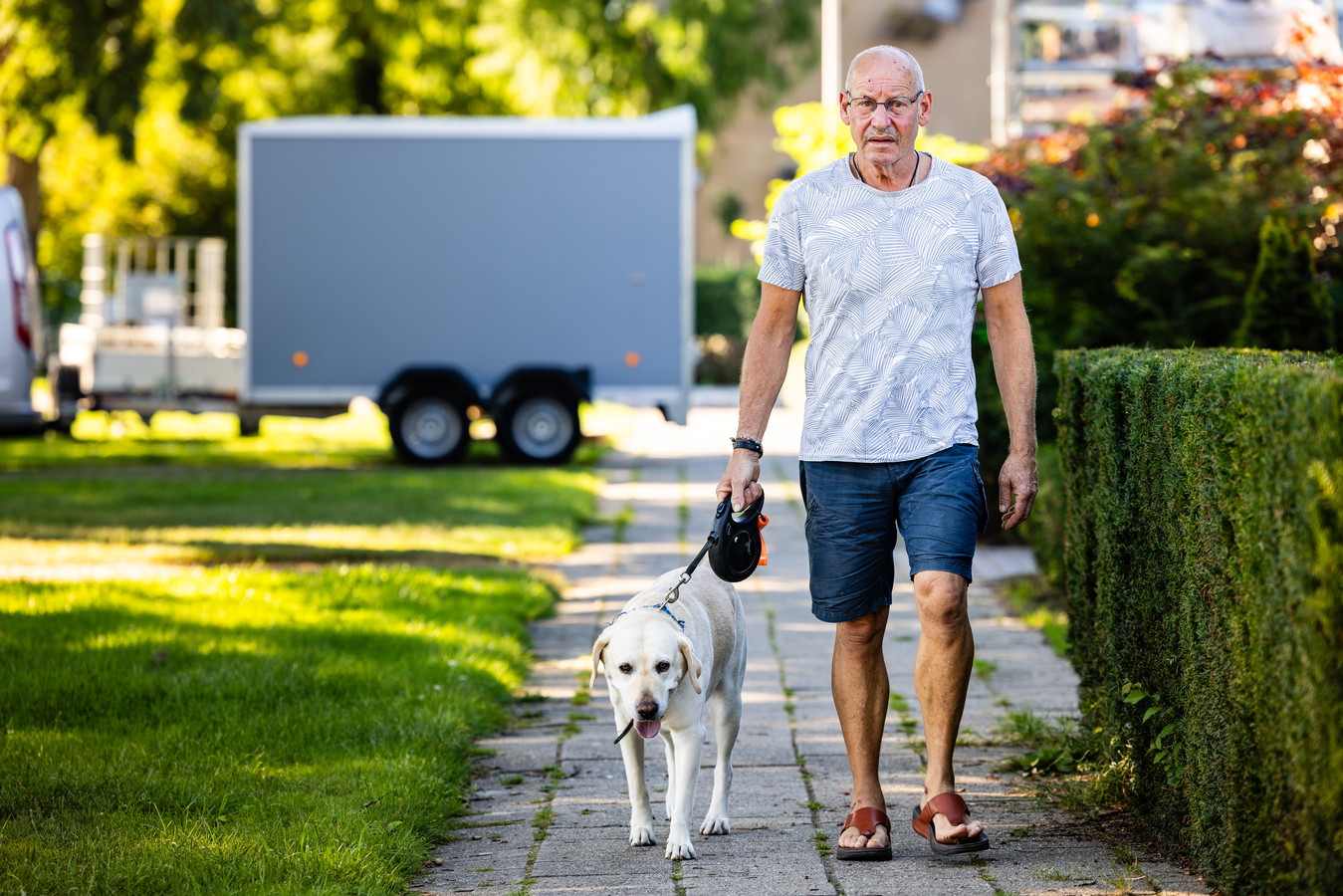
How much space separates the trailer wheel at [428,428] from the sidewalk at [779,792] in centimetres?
650

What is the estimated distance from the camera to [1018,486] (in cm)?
388

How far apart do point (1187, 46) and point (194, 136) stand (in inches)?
813

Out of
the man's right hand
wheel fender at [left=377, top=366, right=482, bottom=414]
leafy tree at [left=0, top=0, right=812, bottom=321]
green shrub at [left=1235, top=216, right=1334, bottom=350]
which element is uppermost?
leafy tree at [left=0, top=0, right=812, bottom=321]

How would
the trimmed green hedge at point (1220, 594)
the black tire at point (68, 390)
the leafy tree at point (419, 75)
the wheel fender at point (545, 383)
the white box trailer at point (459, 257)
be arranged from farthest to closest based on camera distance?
the leafy tree at point (419, 75) → the black tire at point (68, 390) → the white box trailer at point (459, 257) → the wheel fender at point (545, 383) → the trimmed green hedge at point (1220, 594)

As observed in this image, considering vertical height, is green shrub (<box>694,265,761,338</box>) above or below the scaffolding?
below

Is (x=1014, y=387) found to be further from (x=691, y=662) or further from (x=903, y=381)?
(x=691, y=662)

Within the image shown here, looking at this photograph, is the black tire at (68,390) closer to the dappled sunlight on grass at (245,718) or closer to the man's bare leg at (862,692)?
the dappled sunlight on grass at (245,718)

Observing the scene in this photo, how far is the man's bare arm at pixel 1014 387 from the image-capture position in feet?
12.7

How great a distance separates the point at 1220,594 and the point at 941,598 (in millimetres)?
731

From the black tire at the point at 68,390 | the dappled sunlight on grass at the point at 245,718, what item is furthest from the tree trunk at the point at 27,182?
the dappled sunlight on grass at the point at 245,718

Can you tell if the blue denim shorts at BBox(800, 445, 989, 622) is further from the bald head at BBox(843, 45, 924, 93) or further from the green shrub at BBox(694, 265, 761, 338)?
the green shrub at BBox(694, 265, 761, 338)

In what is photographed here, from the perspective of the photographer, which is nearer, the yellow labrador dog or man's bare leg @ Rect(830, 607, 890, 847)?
the yellow labrador dog

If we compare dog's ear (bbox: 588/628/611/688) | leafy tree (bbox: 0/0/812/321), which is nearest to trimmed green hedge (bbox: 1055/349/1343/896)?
dog's ear (bbox: 588/628/611/688)

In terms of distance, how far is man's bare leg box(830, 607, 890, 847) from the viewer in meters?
4.02
